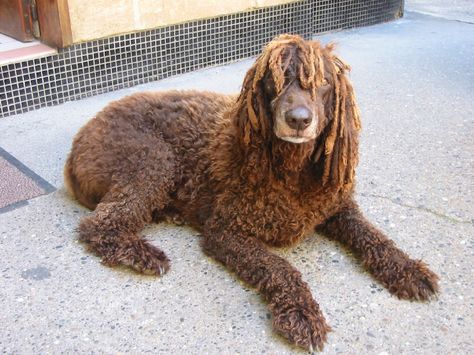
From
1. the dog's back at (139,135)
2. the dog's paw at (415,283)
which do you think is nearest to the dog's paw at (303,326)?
the dog's paw at (415,283)

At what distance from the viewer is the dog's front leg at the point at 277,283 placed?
2.84 metres

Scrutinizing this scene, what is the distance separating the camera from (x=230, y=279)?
3322 mm

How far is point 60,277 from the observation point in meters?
3.35

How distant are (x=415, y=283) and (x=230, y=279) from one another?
3.29 feet

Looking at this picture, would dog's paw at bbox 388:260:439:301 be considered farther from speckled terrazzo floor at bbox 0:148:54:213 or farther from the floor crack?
speckled terrazzo floor at bbox 0:148:54:213

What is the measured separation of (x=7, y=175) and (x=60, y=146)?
23.4 inches

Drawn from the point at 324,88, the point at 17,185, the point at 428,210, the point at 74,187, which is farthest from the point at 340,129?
the point at 17,185

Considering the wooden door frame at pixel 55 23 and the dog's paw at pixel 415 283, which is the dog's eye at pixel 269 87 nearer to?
the dog's paw at pixel 415 283

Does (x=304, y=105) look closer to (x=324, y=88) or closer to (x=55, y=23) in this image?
(x=324, y=88)

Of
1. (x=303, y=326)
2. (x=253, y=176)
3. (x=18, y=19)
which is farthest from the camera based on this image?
(x=18, y=19)

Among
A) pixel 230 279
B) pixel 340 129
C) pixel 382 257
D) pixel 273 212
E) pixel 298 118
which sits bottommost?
pixel 230 279

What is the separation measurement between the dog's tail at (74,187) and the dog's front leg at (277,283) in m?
0.90

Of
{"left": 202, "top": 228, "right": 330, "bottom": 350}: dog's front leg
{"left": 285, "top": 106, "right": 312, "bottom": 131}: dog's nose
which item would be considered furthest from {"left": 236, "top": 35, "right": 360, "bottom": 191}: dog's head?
{"left": 202, "top": 228, "right": 330, "bottom": 350}: dog's front leg

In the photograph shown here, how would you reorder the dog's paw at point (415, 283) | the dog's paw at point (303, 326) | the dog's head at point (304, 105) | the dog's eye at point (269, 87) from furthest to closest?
the dog's paw at point (415, 283)
the dog's eye at point (269, 87)
the dog's head at point (304, 105)
the dog's paw at point (303, 326)
